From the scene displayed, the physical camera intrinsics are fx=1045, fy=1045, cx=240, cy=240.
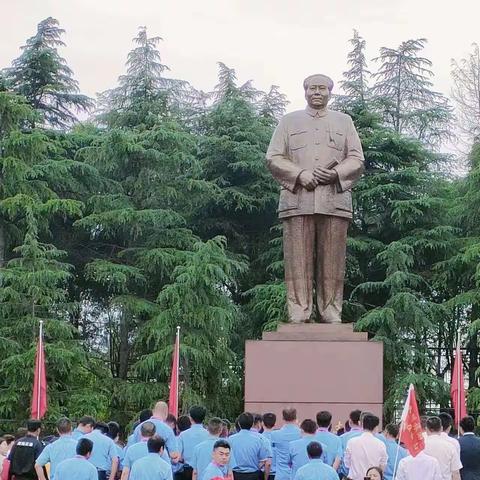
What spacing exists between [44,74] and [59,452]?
1822 cm

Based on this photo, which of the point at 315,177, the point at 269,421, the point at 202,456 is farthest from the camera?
the point at 315,177

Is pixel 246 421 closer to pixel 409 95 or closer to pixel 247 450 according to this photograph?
pixel 247 450

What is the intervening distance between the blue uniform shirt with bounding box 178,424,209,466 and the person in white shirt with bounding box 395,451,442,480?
2.40 metres

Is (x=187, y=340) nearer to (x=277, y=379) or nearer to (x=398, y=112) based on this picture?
(x=398, y=112)

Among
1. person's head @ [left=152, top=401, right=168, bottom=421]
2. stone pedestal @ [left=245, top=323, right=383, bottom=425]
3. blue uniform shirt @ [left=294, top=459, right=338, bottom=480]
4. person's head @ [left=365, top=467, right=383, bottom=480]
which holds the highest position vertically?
stone pedestal @ [left=245, top=323, right=383, bottom=425]

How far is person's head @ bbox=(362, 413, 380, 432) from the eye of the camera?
8828 mm

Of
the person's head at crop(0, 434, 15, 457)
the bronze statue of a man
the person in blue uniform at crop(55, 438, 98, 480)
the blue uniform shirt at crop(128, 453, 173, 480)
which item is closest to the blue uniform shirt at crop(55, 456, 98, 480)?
the person in blue uniform at crop(55, 438, 98, 480)

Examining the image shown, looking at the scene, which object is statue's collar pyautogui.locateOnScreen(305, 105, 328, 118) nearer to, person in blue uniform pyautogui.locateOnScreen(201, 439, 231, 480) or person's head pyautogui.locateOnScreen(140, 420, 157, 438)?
person's head pyautogui.locateOnScreen(140, 420, 157, 438)

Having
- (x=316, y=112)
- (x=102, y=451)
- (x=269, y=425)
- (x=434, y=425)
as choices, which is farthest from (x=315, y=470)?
(x=316, y=112)

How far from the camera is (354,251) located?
2473 centimetres

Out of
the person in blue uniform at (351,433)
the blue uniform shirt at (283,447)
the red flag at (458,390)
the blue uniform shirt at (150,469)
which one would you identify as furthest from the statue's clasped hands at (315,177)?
the red flag at (458,390)

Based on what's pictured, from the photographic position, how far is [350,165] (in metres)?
11.8

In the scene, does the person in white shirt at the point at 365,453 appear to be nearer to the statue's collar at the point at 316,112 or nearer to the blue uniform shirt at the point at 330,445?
the blue uniform shirt at the point at 330,445

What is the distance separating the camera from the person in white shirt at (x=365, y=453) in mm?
8805
